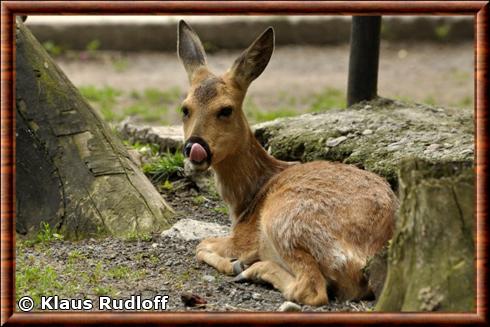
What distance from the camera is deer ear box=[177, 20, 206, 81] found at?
8.44 metres

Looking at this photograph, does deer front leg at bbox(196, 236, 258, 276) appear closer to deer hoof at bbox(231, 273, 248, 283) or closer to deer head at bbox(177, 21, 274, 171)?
deer hoof at bbox(231, 273, 248, 283)

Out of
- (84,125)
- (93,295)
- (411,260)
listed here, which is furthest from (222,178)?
(411,260)

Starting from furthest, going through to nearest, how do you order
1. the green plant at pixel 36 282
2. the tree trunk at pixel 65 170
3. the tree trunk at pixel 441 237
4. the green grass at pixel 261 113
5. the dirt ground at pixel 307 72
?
the dirt ground at pixel 307 72
the green grass at pixel 261 113
the tree trunk at pixel 65 170
the green plant at pixel 36 282
the tree trunk at pixel 441 237

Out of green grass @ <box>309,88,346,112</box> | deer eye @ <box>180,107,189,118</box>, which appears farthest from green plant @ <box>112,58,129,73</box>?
deer eye @ <box>180,107,189,118</box>

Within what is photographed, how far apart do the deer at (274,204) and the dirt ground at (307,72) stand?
560 cm

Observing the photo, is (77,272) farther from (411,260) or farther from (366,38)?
(366,38)

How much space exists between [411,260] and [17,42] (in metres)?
4.24

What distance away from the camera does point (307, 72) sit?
16953mm

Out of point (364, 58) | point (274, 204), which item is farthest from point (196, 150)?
point (364, 58)

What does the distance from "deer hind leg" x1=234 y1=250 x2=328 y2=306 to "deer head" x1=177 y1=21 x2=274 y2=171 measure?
98 centimetres

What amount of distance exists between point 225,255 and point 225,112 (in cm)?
115

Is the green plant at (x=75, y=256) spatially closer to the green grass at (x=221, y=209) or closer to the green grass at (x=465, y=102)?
the green grass at (x=221, y=209)

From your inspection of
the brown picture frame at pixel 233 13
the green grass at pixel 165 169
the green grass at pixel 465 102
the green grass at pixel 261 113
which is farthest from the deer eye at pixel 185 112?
the green grass at pixel 465 102

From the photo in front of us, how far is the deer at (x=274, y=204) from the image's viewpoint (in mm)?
6977
